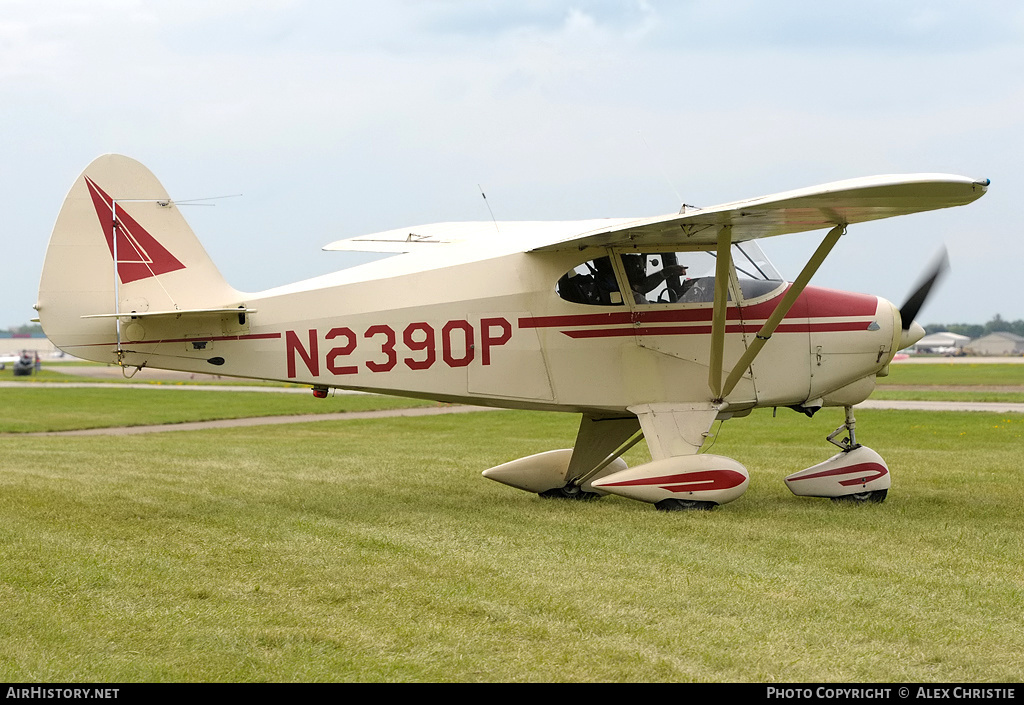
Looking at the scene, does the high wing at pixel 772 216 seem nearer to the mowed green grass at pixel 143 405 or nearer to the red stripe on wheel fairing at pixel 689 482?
the red stripe on wheel fairing at pixel 689 482

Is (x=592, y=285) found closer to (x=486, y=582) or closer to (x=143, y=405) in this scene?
(x=486, y=582)

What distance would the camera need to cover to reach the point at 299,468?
13820 mm

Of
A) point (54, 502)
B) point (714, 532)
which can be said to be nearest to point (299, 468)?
point (54, 502)

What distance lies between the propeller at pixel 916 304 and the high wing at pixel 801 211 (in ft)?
6.64

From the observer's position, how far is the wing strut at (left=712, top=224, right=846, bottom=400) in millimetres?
9219

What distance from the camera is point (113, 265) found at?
32.4ft

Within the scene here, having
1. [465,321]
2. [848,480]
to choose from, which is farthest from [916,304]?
[465,321]

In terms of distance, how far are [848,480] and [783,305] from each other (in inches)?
87.8

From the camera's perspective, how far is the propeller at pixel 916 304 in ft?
35.9

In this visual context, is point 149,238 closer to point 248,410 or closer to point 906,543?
point 906,543

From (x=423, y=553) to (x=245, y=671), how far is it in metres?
2.88

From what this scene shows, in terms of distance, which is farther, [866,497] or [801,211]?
[866,497]

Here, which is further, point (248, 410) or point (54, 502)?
point (248, 410)
